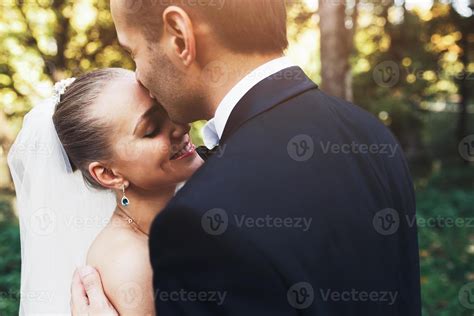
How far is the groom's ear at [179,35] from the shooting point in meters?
1.61

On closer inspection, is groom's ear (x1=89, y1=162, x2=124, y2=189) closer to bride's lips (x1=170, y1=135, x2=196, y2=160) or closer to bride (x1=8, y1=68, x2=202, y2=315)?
bride (x1=8, y1=68, x2=202, y2=315)

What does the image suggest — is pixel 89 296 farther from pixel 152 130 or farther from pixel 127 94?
pixel 127 94

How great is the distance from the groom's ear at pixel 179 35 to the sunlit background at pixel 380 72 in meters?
4.47

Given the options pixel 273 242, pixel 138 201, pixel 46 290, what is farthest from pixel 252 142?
pixel 46 290

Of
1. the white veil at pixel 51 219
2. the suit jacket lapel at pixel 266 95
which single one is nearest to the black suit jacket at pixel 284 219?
the suit jacket lapel at pixel 266 95

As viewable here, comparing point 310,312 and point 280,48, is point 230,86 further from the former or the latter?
point 310,312

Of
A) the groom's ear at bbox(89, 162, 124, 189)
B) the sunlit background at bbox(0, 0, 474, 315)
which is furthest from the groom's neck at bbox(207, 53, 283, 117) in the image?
the sunlit background at bbox(0, 0, 474, 315)

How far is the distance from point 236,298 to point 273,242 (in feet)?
0.59

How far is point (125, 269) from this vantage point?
235 cm

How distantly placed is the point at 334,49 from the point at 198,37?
5.72 meters

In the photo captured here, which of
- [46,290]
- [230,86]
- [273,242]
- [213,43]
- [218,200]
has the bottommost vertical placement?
[46,290]

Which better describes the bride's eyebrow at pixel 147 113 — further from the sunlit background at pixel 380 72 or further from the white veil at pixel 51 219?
the sunlit background at pixel 380 72

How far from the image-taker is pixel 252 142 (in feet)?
4.96

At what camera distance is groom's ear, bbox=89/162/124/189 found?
8.46 ft
